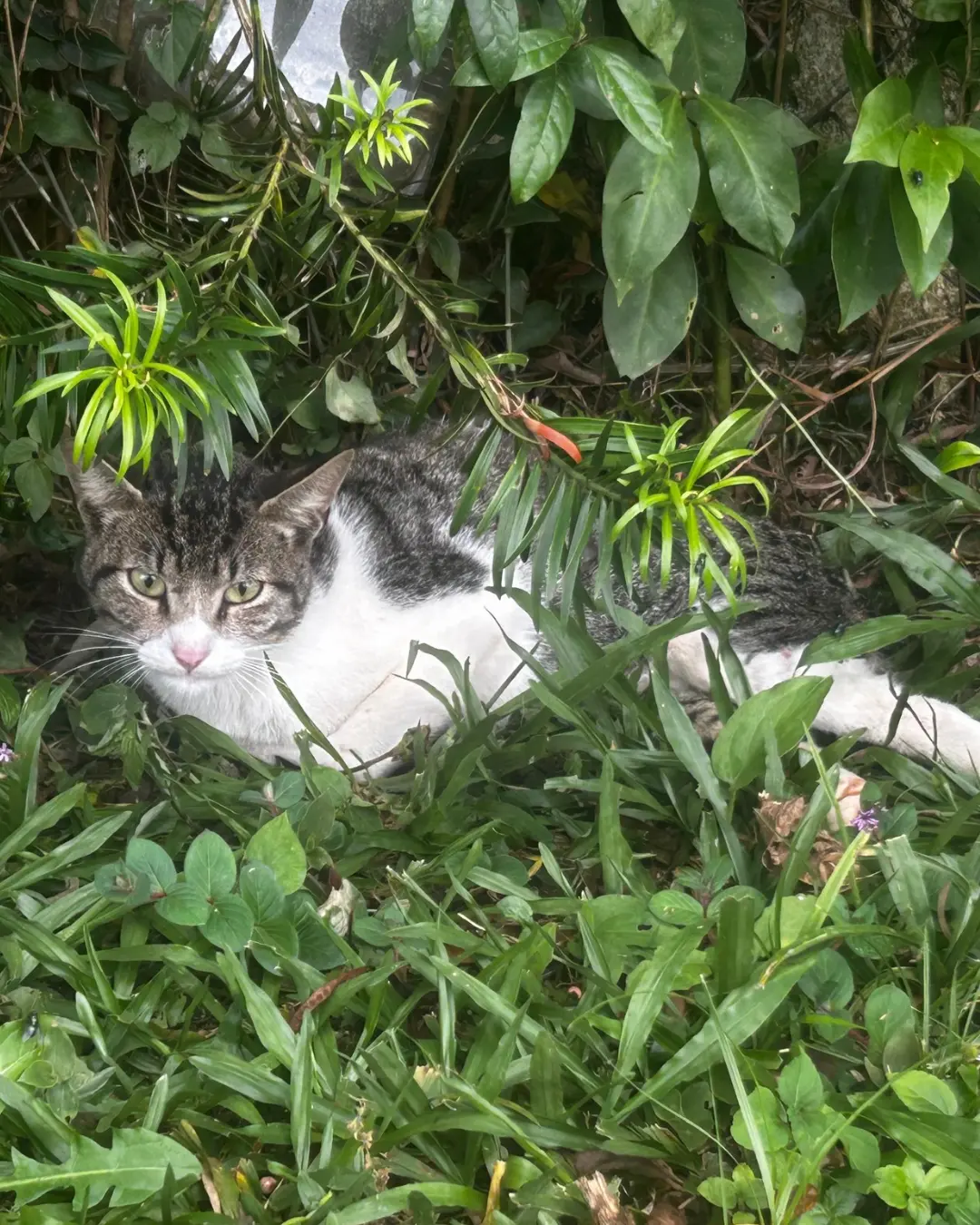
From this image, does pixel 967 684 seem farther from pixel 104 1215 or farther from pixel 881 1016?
pixel 104 1215

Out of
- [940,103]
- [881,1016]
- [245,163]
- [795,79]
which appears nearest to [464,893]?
[881,1016]

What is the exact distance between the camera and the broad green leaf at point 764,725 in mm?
1386

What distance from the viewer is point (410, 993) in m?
1.25

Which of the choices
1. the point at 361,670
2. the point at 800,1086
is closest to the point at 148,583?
the point at 361,670

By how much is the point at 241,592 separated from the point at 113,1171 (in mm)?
1006

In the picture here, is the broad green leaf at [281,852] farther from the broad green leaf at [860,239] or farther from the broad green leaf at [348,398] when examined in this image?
the broad green leaf at [860,239]

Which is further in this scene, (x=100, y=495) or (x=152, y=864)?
(x=100, y=495)

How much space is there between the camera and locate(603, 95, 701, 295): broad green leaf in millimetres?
1505

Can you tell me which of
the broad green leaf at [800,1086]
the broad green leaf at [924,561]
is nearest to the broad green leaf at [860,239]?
the broad green leaf at [924,561]

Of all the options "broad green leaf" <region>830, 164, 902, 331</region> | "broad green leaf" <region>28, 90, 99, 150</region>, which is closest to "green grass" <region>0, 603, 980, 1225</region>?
"broad green leaf" <region>830, 164, 902, 331</region>

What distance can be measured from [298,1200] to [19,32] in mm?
1765

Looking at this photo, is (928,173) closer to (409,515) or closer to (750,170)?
(750,170)

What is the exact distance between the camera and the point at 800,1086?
3.37 ft

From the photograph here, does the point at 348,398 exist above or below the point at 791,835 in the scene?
above
